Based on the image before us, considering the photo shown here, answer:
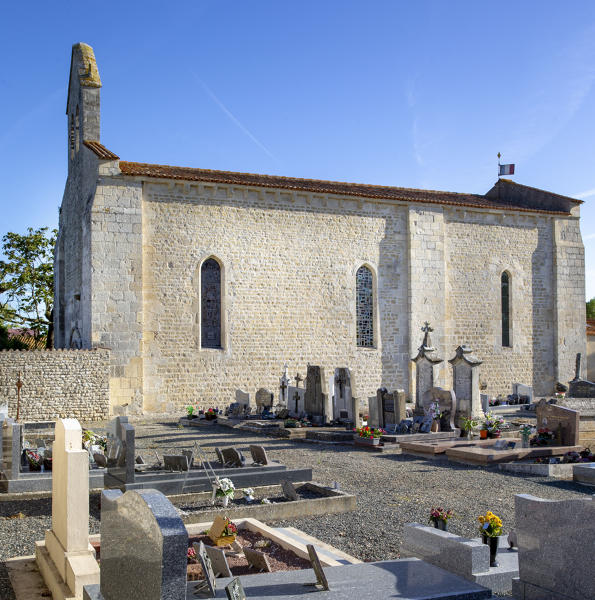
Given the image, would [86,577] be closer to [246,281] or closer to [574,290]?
[246,281]

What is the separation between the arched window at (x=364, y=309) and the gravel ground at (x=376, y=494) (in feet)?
28.8

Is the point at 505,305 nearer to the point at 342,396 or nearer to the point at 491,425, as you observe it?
the point at 342,396

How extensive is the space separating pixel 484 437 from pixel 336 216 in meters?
10.8

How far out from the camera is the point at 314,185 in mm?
23359

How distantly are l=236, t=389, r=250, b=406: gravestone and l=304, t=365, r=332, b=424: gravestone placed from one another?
2.01m

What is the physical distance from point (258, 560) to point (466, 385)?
1127cm

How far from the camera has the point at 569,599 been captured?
14.8ft

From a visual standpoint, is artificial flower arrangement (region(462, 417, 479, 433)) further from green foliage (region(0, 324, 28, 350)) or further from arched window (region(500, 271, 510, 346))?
green foliage (region(0, 324, 28, 350))

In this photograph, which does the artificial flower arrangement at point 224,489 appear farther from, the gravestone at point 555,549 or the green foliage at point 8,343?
the green foliage at point 8,343

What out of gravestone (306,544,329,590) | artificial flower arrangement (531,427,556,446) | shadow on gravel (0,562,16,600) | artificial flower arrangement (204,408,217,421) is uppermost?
gravestone (306,544,329,590)


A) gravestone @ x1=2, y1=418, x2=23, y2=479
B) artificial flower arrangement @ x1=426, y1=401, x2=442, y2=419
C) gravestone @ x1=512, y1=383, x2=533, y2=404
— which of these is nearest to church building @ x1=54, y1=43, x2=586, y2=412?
gravestone @ x1=512, y1=383, x2=533, y2=404

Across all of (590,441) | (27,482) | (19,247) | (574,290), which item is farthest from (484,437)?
(19,247)

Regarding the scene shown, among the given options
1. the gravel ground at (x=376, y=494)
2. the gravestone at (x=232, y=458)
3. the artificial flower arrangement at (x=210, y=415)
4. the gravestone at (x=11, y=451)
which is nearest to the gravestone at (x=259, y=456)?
the gravestone at (x=232, y=458)

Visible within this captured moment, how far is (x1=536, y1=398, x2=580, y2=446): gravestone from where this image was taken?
41.4 ft
